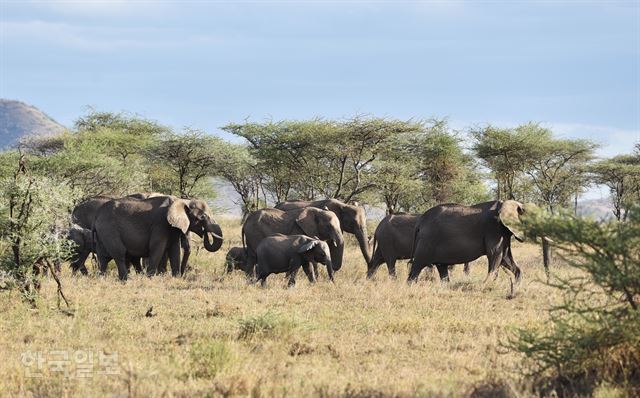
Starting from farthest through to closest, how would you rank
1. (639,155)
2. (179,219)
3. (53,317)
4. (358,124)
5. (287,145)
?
1. (639,155)
2. (287,145)
3. (358,124)
4. (179,219)
5. (53,317)

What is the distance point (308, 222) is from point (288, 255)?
3315 mm

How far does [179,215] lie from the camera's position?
61.5ft

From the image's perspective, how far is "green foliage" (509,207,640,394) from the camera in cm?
677

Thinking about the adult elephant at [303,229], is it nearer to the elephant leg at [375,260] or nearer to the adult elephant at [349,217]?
the elephant leg at [375,260]

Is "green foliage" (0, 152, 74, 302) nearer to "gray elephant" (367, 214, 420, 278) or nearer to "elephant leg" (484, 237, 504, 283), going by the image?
"elephant leg" (484, 237, 504, 283)

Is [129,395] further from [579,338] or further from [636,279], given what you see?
[636,279]

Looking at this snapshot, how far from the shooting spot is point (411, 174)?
42875mm

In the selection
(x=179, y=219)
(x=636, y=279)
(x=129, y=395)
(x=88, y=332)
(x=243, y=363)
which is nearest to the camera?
(x=636, y=279)

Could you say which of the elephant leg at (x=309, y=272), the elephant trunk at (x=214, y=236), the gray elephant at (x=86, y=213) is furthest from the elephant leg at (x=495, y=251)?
the gray elephant at (x=86, y=213)

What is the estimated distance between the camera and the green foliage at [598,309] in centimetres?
677

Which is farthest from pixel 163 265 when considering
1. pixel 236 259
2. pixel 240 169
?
pixel 240 169

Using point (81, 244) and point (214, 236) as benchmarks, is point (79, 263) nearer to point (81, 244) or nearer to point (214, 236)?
point (81, 244)

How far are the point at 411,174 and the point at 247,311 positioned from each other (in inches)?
1234

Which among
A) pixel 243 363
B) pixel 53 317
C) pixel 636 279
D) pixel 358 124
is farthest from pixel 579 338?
pixel 358 124
